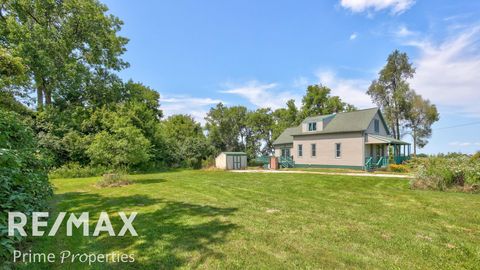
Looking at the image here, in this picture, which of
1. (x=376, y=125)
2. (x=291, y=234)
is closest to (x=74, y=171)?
(x=291, y=234)

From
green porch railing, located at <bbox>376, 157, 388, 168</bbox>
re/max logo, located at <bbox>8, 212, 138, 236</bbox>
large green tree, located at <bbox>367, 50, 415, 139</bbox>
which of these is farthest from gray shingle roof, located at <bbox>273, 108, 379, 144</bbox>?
re/max logo, located at <bbox>8, 212, 138, 236</bbox>

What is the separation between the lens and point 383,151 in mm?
22562

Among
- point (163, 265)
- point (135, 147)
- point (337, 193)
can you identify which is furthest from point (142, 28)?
point (163, 265)

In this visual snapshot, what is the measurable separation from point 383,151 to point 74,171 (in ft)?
83.4

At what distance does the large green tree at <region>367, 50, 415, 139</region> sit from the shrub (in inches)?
1308

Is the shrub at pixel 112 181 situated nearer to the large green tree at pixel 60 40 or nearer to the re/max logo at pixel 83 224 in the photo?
the re/max logo at pixel 83 224

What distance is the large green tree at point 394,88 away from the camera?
1257 inches

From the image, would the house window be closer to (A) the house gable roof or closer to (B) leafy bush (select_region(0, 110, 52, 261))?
(A) the house gable roof

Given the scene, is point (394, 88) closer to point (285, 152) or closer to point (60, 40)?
point (285, 152)

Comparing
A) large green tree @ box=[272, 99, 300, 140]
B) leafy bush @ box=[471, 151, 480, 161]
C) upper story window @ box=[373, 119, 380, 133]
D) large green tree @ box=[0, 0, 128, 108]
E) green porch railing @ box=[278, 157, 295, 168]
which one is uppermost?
large green tree @ box=[0, 0, 128, 108]

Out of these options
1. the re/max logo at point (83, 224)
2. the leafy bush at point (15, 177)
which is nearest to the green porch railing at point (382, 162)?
Result: the re/max logo at point (83, 224)

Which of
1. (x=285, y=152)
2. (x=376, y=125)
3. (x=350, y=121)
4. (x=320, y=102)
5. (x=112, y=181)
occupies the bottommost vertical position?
(x=112, y=181)

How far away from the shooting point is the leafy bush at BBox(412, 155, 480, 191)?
30.7ft

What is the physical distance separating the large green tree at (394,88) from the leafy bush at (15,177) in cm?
3665
